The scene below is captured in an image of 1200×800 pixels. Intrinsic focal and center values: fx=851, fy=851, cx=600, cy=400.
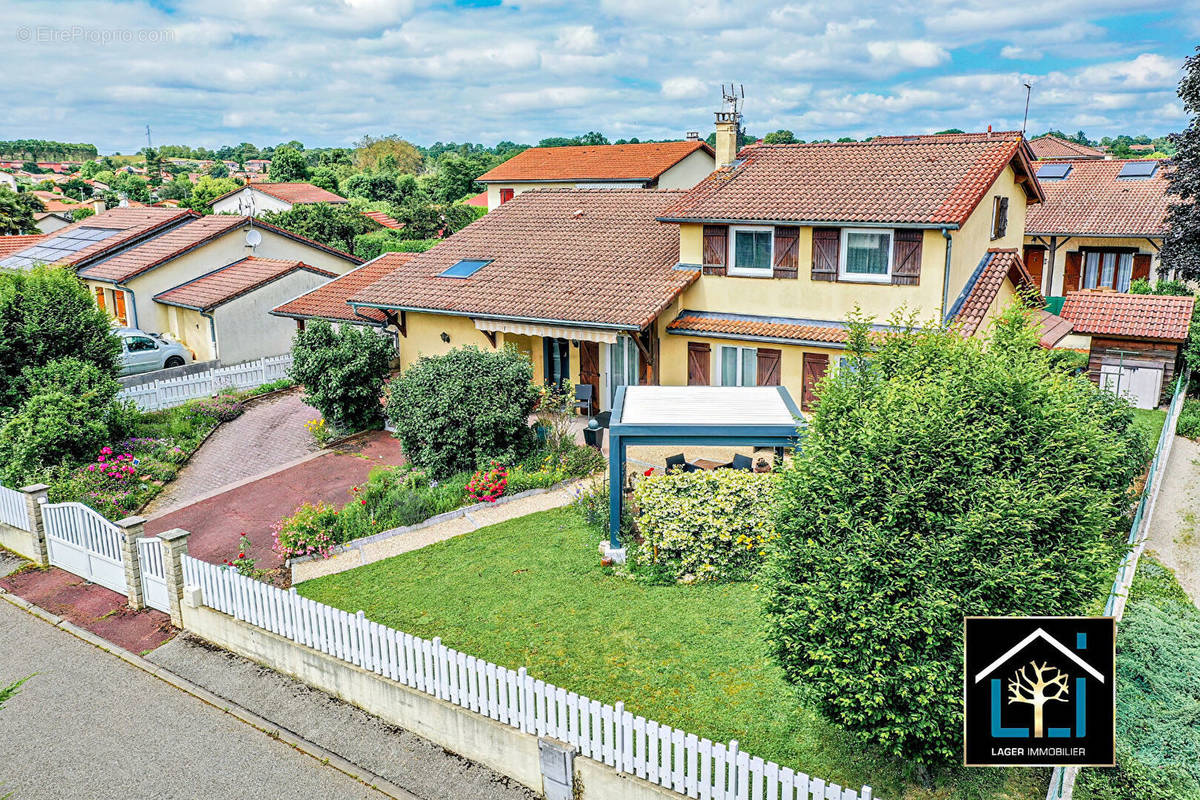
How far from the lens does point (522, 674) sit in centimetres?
1016

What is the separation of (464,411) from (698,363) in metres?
6.85

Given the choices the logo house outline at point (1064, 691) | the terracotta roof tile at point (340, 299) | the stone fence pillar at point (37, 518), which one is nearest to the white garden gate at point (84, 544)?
the stone fence pillar at point (37, 518)

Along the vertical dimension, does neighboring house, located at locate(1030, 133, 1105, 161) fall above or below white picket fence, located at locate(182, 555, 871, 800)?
above

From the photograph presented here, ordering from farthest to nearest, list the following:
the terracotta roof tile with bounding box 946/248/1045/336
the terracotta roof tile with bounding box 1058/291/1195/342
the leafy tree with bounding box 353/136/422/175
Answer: the leafy tree with bounding box 353/136/422/175, the terracotta roof tile with bounding box 1058/291/1195/342, the terracotta roof tile with bounding box 946/248/1045/336

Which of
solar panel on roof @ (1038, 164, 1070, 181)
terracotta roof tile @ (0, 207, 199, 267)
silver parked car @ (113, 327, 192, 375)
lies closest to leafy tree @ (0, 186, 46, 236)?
terracotta roof tile @ (0, 207, 199, 267)

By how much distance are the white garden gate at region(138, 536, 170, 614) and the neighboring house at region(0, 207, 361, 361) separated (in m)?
18.9

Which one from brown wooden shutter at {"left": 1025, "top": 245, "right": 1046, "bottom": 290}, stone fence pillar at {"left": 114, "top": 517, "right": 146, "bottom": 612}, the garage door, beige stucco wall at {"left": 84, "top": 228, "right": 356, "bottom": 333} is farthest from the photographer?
brown wooden shutter at {"left": 1025, "top": 245, "right": 1046, "bottom": 290}

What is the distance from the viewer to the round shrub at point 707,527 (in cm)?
1452

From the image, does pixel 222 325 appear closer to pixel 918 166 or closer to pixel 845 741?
pixel 918 166

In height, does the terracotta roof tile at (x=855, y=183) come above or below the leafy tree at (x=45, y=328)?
above

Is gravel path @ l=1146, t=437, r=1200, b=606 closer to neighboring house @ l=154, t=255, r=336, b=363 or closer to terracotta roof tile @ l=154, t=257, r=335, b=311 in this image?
neighboring house @ l=154, t=255, r=336, b=363

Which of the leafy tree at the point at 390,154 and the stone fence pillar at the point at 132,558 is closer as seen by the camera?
the stone fence pillar at the point at 132,558

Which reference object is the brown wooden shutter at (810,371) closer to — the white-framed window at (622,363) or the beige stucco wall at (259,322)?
the white-framed window at (622,363)

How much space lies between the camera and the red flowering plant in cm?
1859
